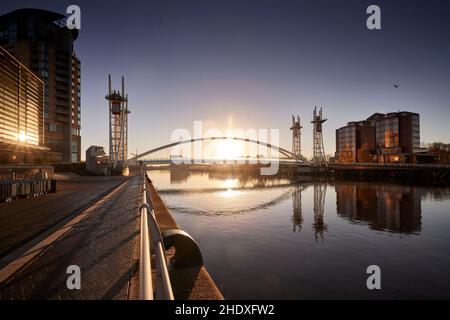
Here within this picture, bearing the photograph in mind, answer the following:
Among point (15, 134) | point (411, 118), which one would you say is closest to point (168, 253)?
point (15, 134)

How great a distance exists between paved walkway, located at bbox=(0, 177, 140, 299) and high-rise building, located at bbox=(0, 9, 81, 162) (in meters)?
85.4

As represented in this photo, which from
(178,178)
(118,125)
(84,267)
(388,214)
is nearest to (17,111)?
(118,125)

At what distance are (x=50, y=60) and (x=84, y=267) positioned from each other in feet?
326

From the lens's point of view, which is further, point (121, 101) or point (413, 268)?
point (121, 101)

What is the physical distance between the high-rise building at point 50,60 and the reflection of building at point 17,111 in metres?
30.2

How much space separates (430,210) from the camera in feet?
76.9

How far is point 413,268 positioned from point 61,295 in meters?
12.6

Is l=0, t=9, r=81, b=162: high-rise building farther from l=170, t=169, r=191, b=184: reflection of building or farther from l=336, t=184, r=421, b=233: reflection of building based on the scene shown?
l=336, t=184, r=421, b=233: reflection of building

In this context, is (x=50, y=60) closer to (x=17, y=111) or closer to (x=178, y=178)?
(x=17, y=111)

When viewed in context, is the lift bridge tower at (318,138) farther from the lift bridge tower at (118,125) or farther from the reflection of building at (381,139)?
the lift bridge tower at (118,125)

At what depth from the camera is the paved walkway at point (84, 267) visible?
4.32 meters

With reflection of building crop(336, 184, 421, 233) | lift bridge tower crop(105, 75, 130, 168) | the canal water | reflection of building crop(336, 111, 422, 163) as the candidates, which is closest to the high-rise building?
lift bridge tower crop(105, 75, 130, 168)

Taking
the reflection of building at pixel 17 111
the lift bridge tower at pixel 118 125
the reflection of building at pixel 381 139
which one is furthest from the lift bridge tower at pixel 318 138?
the reflection of building at pixel 17 111
